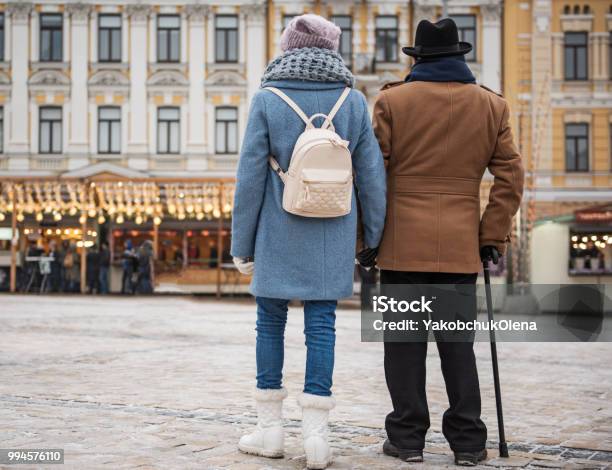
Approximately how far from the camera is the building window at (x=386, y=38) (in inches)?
1471

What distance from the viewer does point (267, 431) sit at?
16.1ft

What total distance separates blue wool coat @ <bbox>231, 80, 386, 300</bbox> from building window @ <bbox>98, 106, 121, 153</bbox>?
1289 inches

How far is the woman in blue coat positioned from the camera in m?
4.92

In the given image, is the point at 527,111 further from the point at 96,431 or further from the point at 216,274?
the point at 96,431

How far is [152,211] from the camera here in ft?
90.8

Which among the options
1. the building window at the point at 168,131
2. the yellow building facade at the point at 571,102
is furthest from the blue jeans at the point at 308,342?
the building window at the point at 168,131

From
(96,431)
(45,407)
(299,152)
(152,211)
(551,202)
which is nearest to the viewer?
(299,152)

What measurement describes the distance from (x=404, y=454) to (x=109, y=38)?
3395cm

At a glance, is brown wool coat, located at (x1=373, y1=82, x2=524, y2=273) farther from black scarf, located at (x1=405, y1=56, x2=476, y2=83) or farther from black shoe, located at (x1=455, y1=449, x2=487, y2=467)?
black shoe, located at (x1=455, y1=449, x2=487, y2=467)

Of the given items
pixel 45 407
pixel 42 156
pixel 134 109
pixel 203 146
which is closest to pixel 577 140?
pixel 203 146

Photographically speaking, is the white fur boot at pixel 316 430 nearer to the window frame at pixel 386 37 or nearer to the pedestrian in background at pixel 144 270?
the pedestrian in background at pixel 144 270

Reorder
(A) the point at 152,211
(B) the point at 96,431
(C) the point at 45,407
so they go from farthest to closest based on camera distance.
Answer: (A) the point at 152,211 < (C) the point at 45,407 < (B) the point at 96,431

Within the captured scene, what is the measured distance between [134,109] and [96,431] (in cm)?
3235

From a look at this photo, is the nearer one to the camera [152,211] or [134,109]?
[152,211]
